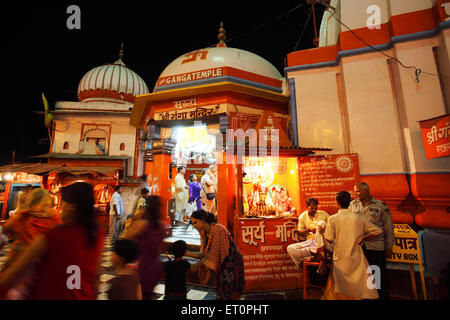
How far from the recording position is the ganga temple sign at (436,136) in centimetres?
420

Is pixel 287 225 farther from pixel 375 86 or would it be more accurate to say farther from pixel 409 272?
pixel 375 86

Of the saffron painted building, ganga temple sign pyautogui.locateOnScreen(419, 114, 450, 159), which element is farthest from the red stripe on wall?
ganga temple sign pyautogui.locateOnScreen(419, 114, 450, 159)

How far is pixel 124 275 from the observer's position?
6.68ft

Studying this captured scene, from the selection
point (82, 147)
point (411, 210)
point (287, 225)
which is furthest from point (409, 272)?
point (82, 147)

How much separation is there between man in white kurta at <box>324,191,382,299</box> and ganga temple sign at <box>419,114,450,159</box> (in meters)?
2.71

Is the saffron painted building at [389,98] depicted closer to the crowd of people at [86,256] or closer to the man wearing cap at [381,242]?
the man wearing cap at [381,242]

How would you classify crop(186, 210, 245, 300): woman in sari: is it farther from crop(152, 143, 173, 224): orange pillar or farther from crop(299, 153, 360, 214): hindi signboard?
crop(152, 143, 173, 224): orange pillar

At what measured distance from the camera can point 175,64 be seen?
866 cm

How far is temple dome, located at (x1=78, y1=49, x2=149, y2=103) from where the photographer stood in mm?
14953

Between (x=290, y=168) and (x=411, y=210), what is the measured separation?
3047 mm

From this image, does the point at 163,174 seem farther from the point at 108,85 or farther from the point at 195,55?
the point at 108,85

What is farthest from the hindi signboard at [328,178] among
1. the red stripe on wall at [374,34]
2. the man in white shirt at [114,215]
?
the man in white shirt at [114,215]

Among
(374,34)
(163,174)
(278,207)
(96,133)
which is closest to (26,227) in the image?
(163,174)

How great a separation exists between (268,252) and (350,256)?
6.02 feet
